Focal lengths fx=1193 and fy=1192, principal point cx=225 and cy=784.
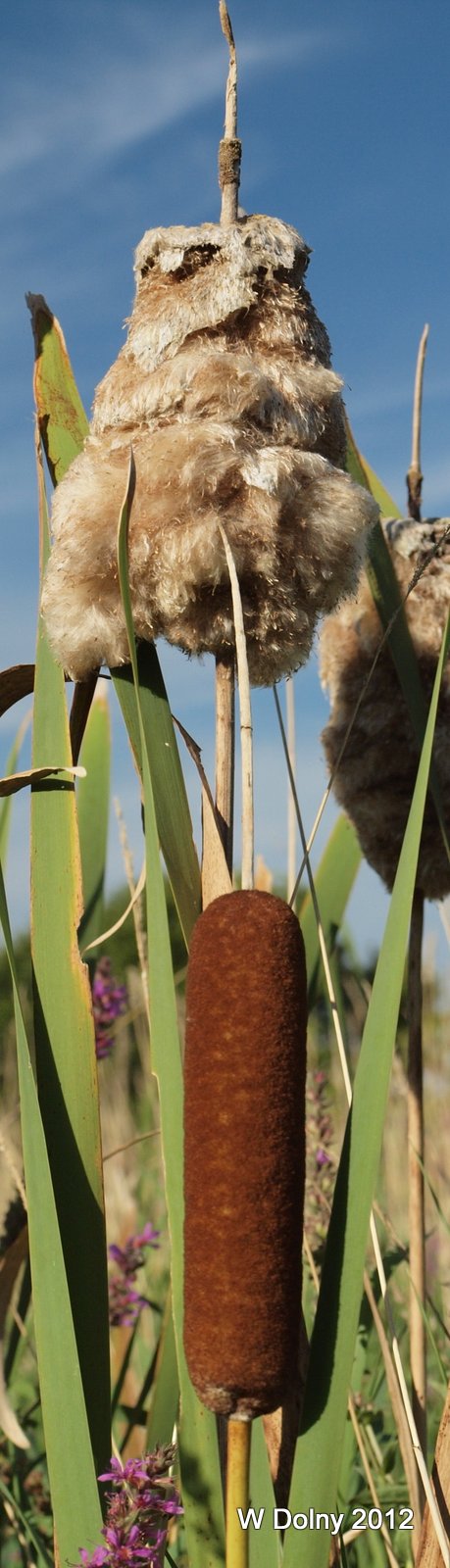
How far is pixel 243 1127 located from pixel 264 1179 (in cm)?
5

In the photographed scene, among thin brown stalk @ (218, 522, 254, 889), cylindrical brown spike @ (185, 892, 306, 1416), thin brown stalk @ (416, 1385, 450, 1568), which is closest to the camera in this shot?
cylindrical brown spike @ (185, 892, 306, 1416)

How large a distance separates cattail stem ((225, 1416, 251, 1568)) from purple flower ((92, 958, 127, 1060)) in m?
1.06

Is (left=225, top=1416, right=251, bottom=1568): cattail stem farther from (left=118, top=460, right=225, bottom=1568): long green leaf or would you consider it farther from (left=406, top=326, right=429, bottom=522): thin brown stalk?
(left=406, top=326, right=429, bottom=522): thin brown stalk

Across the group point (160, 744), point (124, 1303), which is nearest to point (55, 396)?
point (160, 744)

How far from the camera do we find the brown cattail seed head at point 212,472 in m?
1.21

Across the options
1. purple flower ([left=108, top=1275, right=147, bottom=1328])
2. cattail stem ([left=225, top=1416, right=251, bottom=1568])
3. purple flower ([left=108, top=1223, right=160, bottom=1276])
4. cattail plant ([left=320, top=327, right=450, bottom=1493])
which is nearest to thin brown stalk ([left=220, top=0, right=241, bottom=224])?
cattail plant ([left=320, top=327, right=450, bottom=1493])

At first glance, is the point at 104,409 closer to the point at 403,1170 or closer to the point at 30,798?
the point at 30,798

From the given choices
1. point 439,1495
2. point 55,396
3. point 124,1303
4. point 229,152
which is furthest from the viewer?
point 124,1303

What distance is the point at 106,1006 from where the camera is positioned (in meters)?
2.22

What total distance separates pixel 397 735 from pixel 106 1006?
2.48 ft

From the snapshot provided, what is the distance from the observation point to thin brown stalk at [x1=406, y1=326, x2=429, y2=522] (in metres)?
1.88

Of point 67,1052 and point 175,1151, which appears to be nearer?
point 175,1151

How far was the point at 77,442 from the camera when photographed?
1515 mm

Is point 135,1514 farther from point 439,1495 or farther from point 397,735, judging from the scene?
point 397,735
